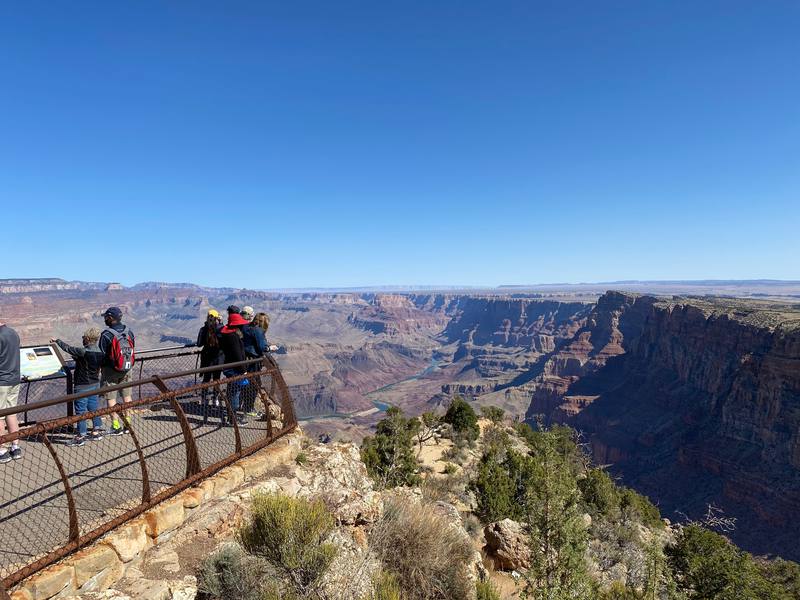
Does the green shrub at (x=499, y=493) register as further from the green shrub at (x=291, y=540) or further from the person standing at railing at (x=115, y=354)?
the person standing at railing at (x=115, y=354)

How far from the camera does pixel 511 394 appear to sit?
113 meters

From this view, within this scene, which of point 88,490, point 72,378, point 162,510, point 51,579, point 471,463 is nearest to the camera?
point 51,579

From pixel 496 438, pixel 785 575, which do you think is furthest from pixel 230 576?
pixel 496 438

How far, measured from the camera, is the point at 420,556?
6066 mm

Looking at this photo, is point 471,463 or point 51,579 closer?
point 51,579

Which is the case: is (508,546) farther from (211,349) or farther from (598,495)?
(598,495)

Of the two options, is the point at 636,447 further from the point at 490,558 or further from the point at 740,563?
the point at 490,558

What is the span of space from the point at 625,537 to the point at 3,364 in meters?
17.9

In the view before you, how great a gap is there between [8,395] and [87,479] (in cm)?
203

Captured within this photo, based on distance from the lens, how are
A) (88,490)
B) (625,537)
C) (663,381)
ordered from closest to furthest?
(88,490), (625,537), (663,381)

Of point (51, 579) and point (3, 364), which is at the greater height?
point (3, 364)

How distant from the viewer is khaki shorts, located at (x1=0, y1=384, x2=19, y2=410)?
6.02 meters

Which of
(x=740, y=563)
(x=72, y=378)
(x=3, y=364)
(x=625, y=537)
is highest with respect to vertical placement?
(x=3, y=364)

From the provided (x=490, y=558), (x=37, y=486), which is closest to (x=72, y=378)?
(x=37, y=486)
